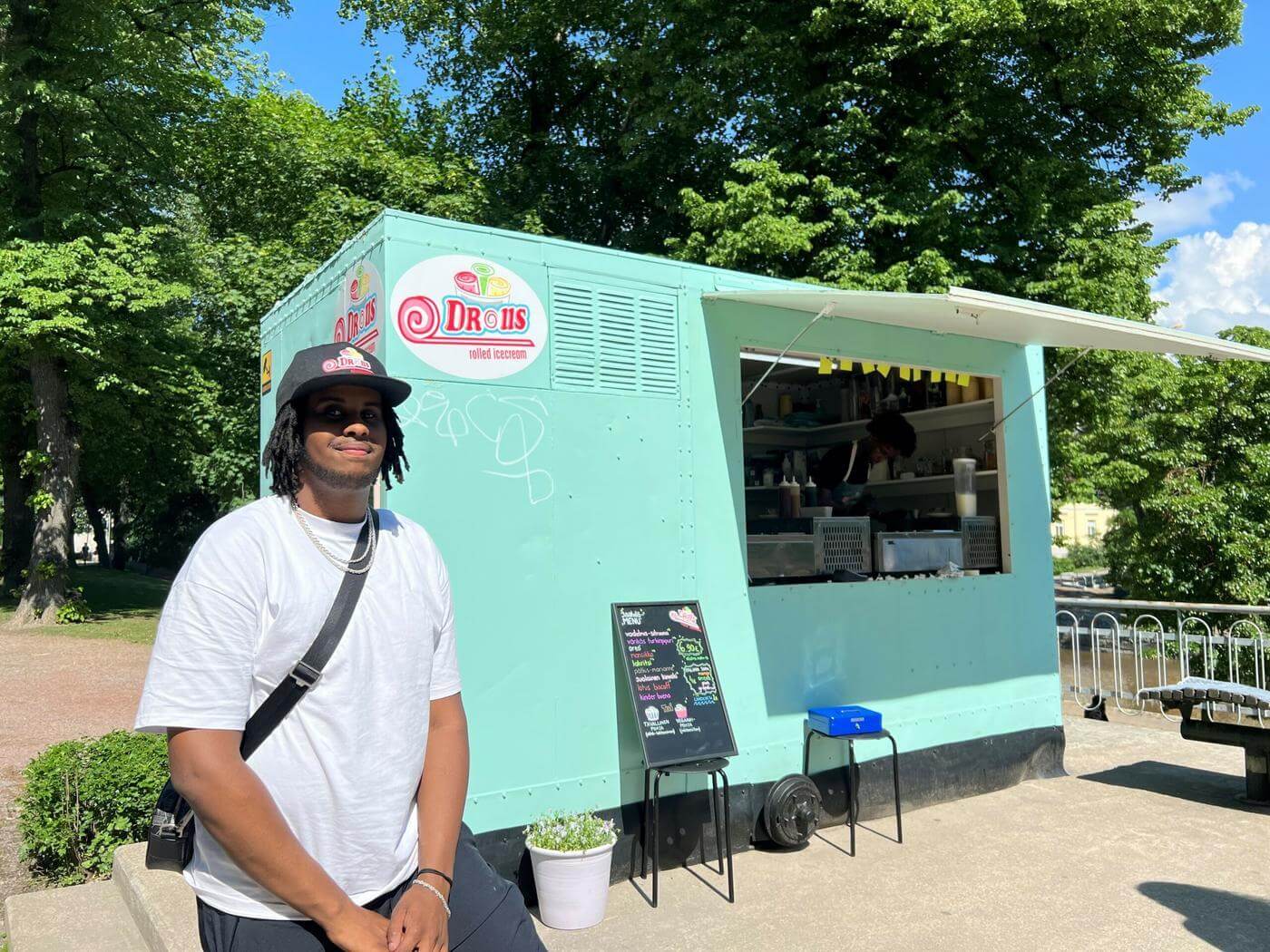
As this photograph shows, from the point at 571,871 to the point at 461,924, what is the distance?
241 cm

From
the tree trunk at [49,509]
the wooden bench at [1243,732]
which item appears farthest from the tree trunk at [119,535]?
the wooden bench at [1243,732]

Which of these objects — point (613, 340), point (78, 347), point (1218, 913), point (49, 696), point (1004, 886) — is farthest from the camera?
point (78, 347)

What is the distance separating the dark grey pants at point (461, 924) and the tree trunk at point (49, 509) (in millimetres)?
17570

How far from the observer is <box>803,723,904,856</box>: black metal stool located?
525 centimetres

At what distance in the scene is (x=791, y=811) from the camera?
206 inches

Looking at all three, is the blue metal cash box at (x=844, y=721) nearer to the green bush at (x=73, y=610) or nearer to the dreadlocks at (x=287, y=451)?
the dreadlocks at (x=287, y=451)

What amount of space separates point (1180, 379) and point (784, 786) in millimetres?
16286

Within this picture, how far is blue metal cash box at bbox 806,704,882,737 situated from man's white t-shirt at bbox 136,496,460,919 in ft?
12.6

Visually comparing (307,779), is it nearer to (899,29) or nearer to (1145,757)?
(1145,757)

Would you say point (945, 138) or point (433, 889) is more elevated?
point (945, 138)

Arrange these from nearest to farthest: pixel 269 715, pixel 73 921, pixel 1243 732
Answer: pixel 269 715, pixel 73 921, pixel 1243 732

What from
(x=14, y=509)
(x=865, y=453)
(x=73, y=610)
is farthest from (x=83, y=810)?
(x=14, y=509)

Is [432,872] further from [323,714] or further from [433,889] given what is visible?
[323,714]

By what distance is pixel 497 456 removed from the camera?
4.53 meters
